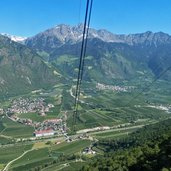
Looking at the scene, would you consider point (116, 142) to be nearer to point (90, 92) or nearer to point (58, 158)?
point (58, 158)

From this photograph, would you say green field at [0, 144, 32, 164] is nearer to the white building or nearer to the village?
the white building

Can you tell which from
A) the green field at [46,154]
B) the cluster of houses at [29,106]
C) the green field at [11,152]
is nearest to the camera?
the green field at [46,154]

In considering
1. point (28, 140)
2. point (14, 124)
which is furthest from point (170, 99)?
point (28, 140)

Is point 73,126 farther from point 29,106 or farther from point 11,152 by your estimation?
point 29,106

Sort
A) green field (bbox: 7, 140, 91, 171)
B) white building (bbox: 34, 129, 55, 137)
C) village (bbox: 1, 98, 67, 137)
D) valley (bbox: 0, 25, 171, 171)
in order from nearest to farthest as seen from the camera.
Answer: green field (bbox: 7, 140, 91, 171), valley (bbox: 0, 25, 171, 171), white building (bbox: 34, 129, 55, 137), village (bbox: 1, 98, 67, 137)

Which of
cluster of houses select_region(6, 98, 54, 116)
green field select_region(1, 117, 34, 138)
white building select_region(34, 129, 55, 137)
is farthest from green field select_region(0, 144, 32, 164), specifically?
cluster of houses select_region(6, 98, 54, 116)

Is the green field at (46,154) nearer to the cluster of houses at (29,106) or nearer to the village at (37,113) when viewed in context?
the village at (37,113)

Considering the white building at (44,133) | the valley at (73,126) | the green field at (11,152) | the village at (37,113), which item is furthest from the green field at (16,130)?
the green field at (11,152)

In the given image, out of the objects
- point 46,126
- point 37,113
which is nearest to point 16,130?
point 46,126
